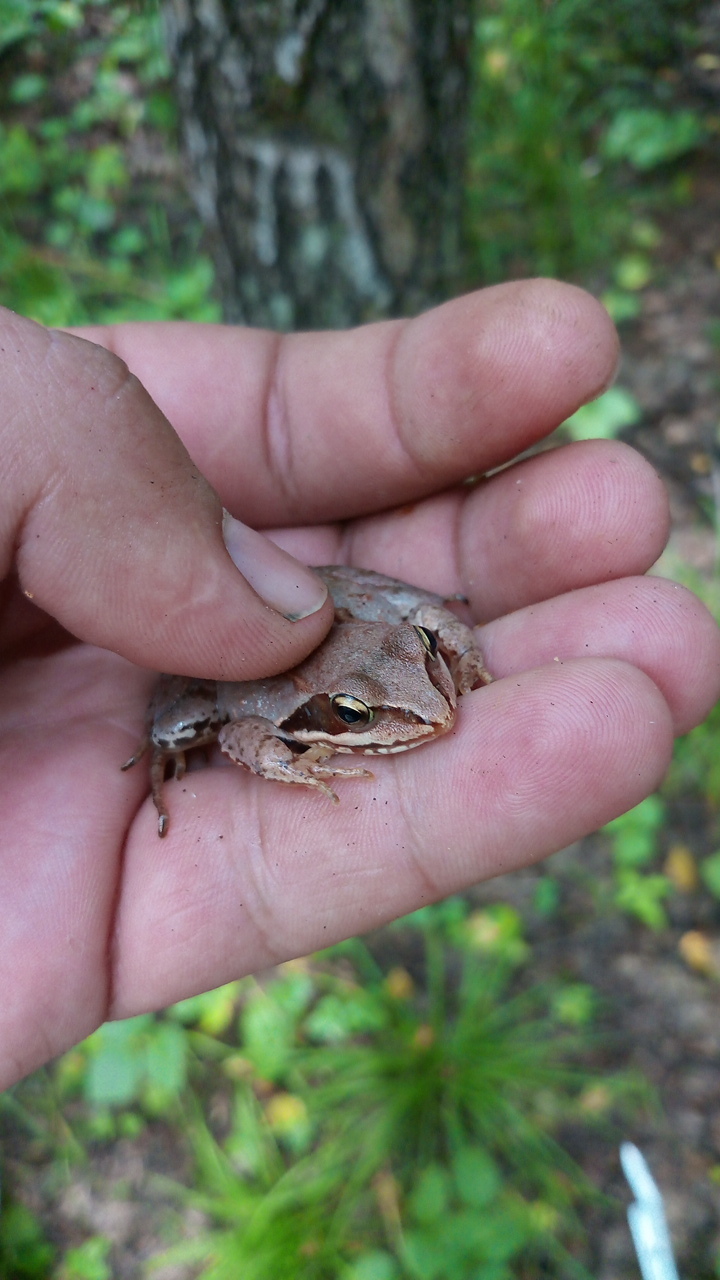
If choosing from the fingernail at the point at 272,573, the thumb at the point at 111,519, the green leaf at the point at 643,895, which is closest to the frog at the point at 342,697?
the fingernail at the point at 272,573

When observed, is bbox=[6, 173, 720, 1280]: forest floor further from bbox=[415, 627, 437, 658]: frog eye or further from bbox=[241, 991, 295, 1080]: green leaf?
bbox=[415, 627, 437, 658]: frog eye

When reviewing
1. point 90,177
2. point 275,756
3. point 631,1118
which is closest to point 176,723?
point 275,756

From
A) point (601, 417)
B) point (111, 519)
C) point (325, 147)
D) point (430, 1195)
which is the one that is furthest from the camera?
point (601, 417)

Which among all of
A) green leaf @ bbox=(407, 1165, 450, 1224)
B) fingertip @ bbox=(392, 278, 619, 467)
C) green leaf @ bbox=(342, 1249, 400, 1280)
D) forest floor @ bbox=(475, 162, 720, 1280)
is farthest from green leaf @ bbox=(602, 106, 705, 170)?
green leaf @ bbox=(342, 1249, 400, 1280)

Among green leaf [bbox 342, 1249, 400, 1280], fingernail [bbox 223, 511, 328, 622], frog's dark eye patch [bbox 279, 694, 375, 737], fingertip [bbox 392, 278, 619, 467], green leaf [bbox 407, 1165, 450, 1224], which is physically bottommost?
green leaf [bbox 342, 1249, 400, 1280]

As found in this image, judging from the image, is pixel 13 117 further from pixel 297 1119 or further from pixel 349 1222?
pixel 349 1222

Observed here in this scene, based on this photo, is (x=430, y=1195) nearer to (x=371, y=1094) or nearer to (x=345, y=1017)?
(x=371, y=1094)
